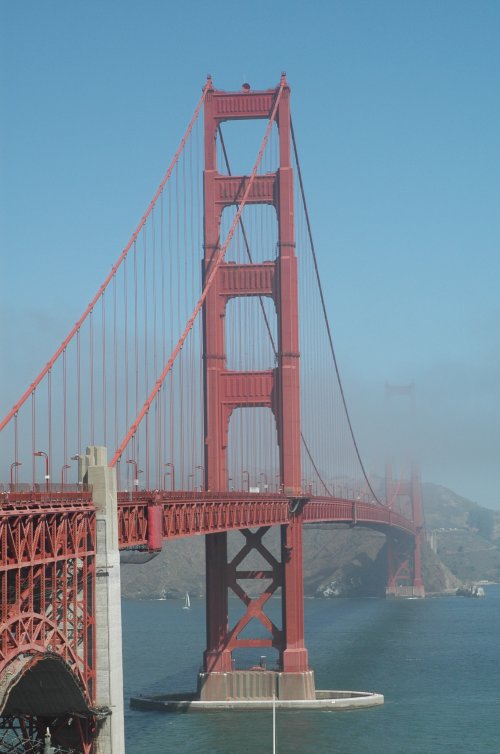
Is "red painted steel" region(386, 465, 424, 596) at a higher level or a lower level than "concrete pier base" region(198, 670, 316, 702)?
higher

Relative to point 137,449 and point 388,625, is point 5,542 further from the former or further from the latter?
point 388,625

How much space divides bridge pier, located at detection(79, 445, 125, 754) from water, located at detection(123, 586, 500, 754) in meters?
15.8

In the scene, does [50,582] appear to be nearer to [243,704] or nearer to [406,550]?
[243,704]

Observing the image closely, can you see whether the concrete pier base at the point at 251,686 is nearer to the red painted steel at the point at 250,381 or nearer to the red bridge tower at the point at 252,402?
the red bridge tower at the point at 252,402

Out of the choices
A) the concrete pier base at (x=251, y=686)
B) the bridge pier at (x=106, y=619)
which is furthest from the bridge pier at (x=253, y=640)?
the bridge pier at (x=106, y=619)

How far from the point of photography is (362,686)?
73000 millimetres

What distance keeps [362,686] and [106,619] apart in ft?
120

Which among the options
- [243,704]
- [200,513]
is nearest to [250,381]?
[243,704]

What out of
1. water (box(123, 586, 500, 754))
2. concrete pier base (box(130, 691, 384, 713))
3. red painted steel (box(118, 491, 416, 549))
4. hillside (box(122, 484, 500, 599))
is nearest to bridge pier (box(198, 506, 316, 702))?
concrete pier base (box(130, 691, 384, 713))

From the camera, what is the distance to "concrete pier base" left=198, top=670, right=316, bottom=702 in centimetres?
6538

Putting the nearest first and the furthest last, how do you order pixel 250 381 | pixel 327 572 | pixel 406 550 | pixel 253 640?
pixel 253 640
pixel 250 381
pixel 406 550
pixel 327 572

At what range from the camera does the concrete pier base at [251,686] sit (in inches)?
2574

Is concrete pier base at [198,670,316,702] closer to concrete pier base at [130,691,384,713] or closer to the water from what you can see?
concrete pier base at [130,691,384,713]

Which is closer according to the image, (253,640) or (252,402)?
(253,640)
